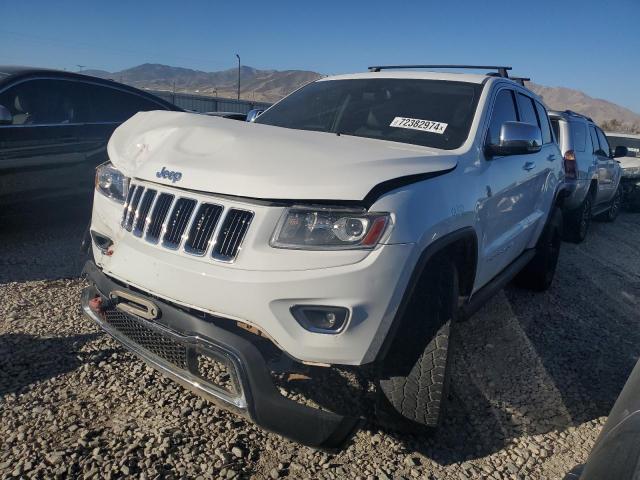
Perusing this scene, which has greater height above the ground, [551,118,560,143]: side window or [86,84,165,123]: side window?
[551,118,560,143]: side window

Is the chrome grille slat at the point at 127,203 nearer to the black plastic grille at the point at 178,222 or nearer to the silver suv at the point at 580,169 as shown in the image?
the black plastic grille at the point at 178,222

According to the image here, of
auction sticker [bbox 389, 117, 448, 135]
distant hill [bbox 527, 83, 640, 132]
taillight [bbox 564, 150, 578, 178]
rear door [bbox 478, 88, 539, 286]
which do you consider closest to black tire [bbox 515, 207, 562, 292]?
rear door [bbox 478, 88, 539, 286]

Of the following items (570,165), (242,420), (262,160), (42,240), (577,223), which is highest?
(262,160)

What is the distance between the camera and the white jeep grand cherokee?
2.01m

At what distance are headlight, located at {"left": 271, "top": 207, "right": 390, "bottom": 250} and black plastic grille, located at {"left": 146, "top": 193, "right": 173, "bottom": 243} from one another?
1.94 ft

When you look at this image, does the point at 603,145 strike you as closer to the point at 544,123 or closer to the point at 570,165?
the point at 570,165

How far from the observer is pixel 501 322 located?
4199mm

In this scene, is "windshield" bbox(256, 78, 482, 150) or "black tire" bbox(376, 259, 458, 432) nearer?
"black tire" bbox(376, 259, 458, 432)

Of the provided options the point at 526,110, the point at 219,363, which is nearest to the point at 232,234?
the point at 219,363

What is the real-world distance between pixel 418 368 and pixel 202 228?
111 centimetres

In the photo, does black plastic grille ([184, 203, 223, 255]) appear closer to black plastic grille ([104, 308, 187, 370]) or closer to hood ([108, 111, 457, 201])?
hood ([108, 111, 457, 201])

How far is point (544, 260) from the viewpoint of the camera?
4859 millimetres

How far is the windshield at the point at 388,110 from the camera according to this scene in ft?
10.2

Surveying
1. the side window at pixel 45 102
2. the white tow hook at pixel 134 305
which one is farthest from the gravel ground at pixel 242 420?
the side window at pixel 45 102
